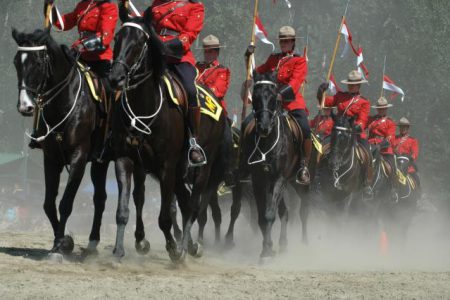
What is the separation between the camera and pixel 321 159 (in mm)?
19094

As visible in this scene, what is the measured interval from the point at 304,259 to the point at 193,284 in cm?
595

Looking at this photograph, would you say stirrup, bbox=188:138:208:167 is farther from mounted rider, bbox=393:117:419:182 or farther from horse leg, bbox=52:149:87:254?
mounted rider, bbox=393:117:419:182

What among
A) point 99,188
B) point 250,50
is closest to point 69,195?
point 99,188

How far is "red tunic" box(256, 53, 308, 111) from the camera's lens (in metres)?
15.1

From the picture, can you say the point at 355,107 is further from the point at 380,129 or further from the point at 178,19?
the point at 178,19

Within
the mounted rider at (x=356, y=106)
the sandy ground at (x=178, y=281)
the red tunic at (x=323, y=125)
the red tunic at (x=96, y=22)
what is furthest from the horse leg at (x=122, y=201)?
the red tunic at (x=323, y=125)

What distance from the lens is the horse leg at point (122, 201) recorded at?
1102 centimetres

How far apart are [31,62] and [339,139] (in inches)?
349

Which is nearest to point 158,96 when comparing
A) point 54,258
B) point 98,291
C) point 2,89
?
point 54,258

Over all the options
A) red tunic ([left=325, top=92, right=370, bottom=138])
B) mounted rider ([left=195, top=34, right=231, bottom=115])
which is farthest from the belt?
red tunic ([left=325, top=92, right=370, bottom=138])

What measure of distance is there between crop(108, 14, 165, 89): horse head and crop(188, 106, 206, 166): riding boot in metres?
0.85

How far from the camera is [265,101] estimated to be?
13.9 metres

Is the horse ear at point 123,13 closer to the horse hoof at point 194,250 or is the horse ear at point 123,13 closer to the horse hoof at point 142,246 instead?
the horse hoof at point 142,246

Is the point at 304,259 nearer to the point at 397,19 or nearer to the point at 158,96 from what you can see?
the point at 158,96
